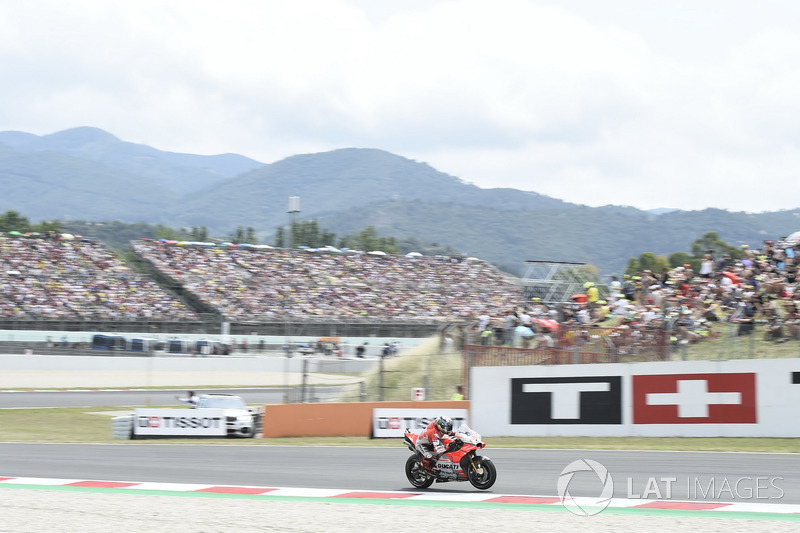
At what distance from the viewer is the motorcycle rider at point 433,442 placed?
1116cm

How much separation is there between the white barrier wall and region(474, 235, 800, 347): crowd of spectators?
30.9 inches

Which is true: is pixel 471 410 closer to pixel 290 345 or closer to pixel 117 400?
pixel 117 400

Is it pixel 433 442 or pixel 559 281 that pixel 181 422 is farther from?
pixel 559 281

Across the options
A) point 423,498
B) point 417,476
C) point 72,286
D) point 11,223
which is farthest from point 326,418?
point 11,223

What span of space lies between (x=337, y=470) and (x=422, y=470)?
290 centimetres

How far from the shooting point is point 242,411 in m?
22.6

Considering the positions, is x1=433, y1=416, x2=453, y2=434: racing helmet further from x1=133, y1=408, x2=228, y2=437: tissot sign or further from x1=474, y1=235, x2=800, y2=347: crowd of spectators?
x1=133, y1=408, x2=228, y2=437: tissot sign

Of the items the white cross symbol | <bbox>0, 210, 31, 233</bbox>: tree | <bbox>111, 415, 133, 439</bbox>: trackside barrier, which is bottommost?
<bbox>111, 415, 133, 439</bbox>: trackside barrier

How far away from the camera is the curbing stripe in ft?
30.2

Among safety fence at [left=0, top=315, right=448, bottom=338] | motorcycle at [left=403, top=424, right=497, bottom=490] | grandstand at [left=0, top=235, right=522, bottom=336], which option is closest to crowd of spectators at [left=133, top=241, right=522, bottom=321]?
grandstand at [left=0, top=235, right=522, bottom=336]

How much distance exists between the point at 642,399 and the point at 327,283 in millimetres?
41271

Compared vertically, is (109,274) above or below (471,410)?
above

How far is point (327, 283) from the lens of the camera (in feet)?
193

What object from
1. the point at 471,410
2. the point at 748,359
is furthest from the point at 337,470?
the point at 748,359
